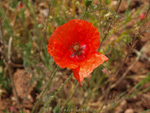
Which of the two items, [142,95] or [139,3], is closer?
[142,95]

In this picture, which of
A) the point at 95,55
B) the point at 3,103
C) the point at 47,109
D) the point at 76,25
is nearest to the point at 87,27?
the point at 76,25

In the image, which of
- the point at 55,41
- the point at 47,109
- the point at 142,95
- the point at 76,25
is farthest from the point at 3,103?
the point at 142,95

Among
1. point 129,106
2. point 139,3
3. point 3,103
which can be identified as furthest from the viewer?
point 139,3

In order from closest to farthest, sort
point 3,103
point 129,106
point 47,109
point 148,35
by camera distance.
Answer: point 148,35 → point 47,109 → point 3,103 → point 129,106

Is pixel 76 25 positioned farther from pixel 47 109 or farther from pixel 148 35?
pixel 47 109

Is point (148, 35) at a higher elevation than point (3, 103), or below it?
higher

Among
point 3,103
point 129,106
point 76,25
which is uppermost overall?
point 76,25

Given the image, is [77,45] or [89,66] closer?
[89,66]
